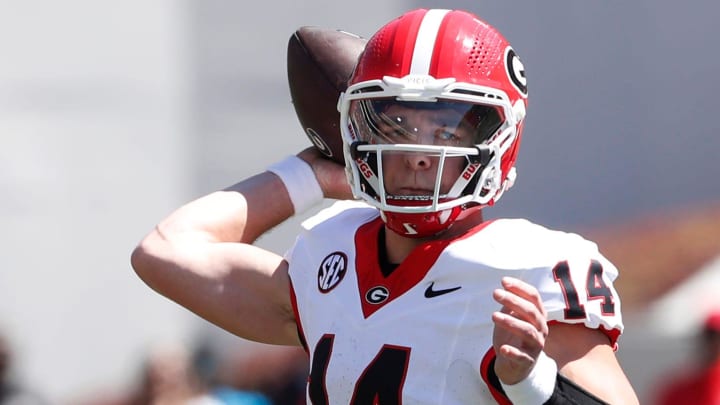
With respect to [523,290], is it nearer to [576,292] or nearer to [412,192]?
[576,292]

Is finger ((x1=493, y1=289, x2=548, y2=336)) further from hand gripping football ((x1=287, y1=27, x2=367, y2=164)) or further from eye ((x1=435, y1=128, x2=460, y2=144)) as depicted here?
hand gripping football ((x1=287, y1=27, x2=367, y2=164))

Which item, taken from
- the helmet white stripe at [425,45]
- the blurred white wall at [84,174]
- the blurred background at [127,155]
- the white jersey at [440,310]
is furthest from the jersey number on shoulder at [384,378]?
the blurred white wall at [84,174]

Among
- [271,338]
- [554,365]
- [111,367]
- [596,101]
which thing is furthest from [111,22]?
[554,365]

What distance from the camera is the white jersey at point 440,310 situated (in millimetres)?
2057

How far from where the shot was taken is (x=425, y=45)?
2.21 meters

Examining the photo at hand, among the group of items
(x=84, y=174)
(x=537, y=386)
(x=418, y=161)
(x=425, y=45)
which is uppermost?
(x=425, y=45)

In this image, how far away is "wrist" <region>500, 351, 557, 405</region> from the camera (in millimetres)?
1933

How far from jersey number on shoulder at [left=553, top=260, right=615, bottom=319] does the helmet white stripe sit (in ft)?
1.30

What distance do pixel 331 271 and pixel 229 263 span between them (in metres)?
0.27

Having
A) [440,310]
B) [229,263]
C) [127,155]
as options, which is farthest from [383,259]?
[127,155]

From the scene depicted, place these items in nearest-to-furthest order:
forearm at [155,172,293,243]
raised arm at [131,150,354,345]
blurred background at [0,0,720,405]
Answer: raised arm at [131,150,354,345] < forearm at [155,172,293,243] < blurred background at [0,0,720,405]

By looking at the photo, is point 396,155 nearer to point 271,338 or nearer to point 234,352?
point 271,338

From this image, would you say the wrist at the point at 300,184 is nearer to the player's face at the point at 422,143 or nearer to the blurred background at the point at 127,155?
the player's face at the point at 422,143

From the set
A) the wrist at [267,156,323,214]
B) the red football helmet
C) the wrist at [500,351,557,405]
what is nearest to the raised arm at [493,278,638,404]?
the wrist at [500,351,557,405]
